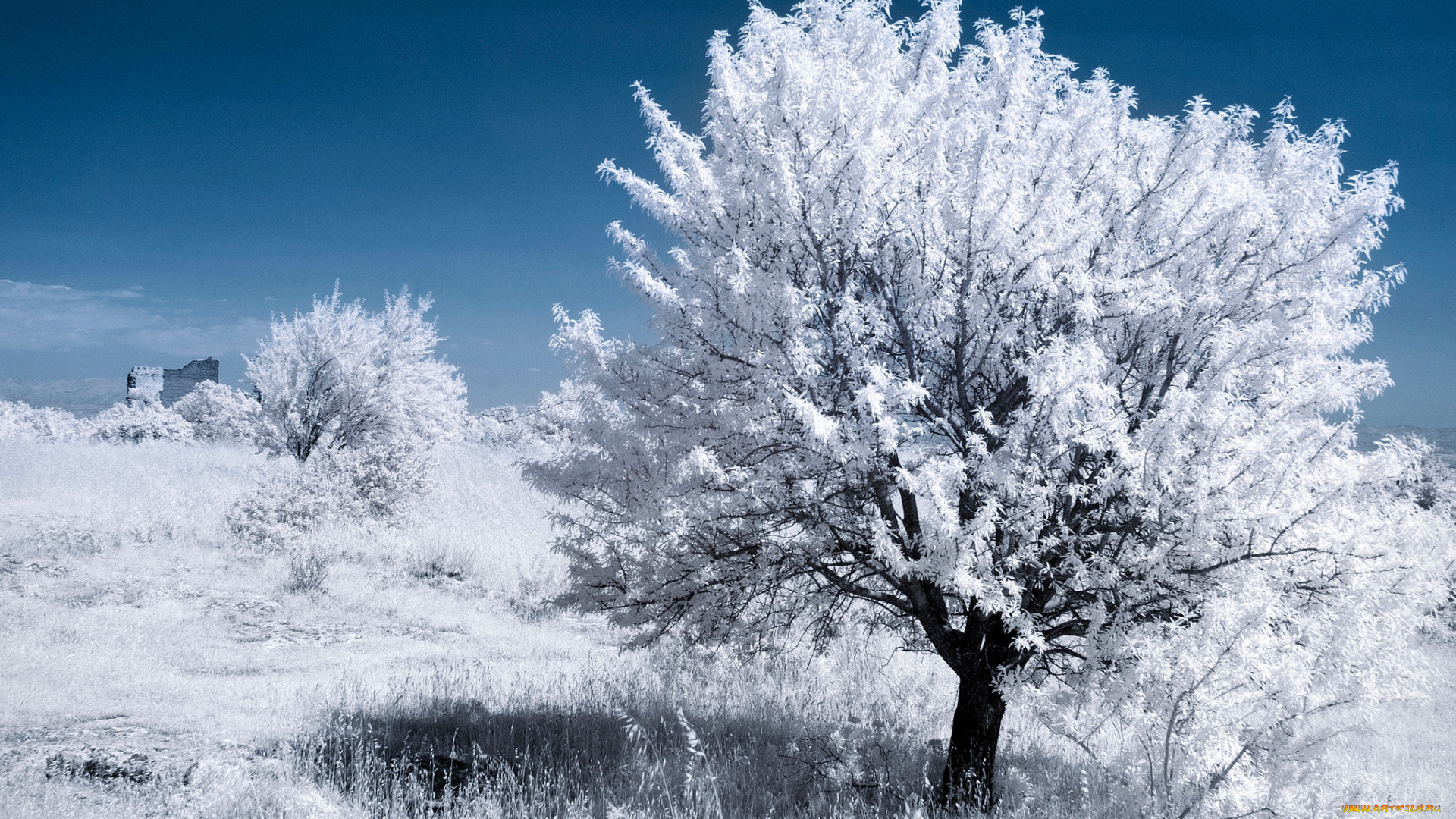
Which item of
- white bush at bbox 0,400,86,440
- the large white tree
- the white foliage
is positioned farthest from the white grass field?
white bush at bbox 0,400,86,440

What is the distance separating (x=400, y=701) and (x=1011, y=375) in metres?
7.60

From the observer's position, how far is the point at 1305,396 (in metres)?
4.99

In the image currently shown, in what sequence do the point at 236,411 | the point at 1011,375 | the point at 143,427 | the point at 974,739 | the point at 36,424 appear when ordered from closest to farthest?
the point at 1011,375, the point at 974,739, the point at 236,411, the point at 143,427, the point at 36,424

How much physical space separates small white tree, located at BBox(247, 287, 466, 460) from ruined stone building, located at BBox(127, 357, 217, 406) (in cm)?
3120

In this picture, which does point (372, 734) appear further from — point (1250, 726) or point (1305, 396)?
point (1305, 396)

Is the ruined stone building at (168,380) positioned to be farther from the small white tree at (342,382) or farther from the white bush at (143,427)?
the small white tree at (342,382)

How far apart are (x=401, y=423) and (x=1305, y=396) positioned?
23.5 m

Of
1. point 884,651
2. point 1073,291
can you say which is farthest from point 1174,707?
point 884,651

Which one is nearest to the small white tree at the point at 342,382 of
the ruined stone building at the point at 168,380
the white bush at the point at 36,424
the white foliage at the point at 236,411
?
the white foliage at the point at 236,411

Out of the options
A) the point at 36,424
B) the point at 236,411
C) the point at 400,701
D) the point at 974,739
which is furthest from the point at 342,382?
the point at 36,424

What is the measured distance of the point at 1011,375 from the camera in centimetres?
524

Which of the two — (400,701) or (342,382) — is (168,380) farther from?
(400,701)

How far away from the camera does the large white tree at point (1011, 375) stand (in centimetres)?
422

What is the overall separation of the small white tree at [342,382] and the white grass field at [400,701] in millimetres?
3599
